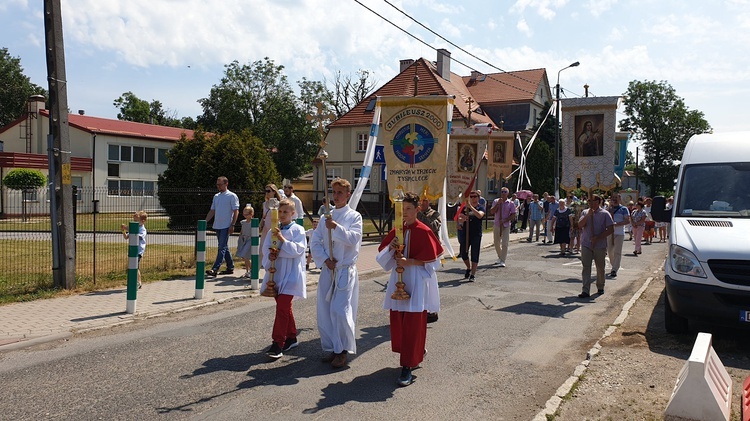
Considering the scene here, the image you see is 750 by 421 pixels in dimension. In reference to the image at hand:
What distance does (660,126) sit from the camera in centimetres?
7444

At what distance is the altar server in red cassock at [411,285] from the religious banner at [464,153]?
9.27 metres

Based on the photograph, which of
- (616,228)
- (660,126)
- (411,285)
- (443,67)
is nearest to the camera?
(411,285)

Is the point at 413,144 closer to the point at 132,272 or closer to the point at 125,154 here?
the point at 132,272

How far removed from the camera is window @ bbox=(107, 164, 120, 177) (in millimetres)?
42750

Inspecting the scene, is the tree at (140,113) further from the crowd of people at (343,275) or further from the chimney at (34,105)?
the crowd of people at (343,275)

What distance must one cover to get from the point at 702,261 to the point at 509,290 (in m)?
4.69

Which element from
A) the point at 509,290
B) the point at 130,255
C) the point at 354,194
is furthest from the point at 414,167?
the point at 130,255

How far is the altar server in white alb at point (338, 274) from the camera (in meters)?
6.04

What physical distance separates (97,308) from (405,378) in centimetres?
539

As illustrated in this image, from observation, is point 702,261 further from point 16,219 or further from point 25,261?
point 16,219

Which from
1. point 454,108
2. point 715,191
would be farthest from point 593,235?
point 454,108

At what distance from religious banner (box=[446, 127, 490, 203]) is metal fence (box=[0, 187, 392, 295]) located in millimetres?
6191

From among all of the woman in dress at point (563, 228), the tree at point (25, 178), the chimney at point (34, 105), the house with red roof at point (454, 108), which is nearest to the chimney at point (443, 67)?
the house with red roof at point (454, 108)

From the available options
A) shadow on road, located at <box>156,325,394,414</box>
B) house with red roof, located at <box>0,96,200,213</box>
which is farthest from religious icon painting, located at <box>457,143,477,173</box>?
house with red roof, located at <box>0,96,200,213</box>
